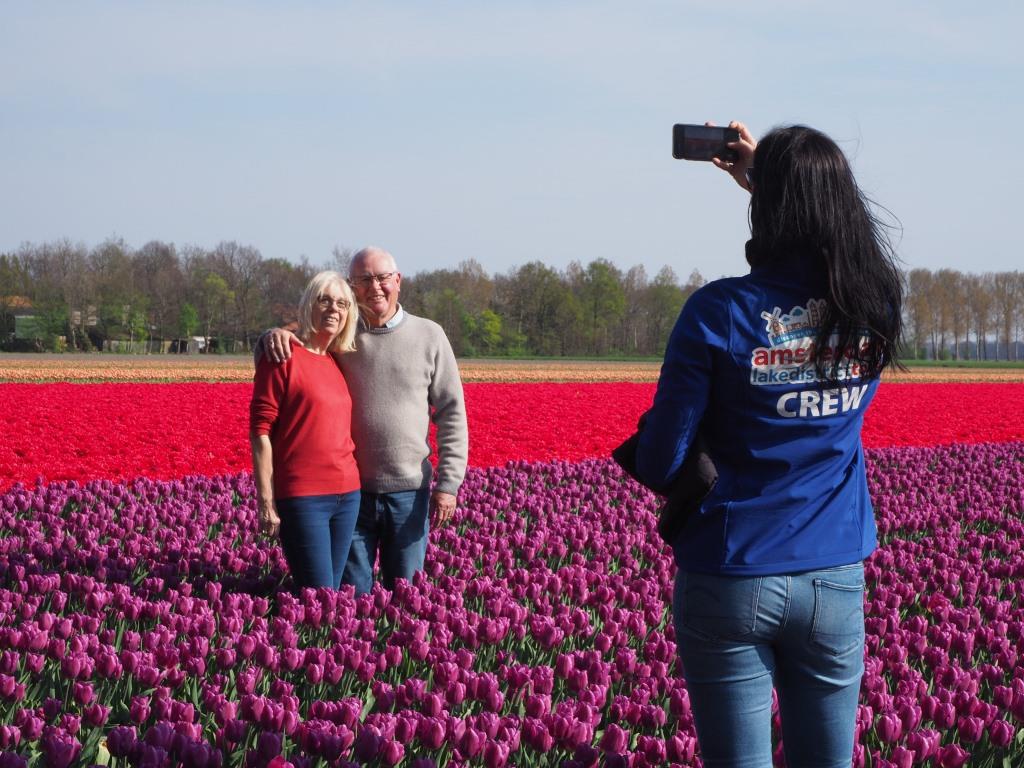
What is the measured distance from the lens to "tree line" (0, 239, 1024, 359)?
256 feet

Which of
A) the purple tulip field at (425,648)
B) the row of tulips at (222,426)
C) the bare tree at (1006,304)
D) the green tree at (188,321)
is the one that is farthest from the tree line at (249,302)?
the purple tulip field at (425,648)

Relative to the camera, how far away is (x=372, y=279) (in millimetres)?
4992

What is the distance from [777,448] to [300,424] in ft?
9.59

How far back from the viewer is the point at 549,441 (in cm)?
1391

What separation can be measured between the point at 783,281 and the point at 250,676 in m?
2.37

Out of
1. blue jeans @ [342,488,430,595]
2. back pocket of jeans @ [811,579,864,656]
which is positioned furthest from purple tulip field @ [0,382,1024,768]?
back pocket of jeans @ [811,579,864,656]

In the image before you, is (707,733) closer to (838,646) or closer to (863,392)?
(838,646)

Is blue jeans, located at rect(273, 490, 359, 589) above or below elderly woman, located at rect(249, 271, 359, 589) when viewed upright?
below

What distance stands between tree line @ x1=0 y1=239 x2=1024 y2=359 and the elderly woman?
2660 inches

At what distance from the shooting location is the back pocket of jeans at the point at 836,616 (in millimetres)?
2373

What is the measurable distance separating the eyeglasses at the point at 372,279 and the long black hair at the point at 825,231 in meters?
2.75

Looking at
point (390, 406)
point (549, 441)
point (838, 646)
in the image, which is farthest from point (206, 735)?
point (549, 441)

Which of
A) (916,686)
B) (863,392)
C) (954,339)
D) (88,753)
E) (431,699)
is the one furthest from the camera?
(954,339)

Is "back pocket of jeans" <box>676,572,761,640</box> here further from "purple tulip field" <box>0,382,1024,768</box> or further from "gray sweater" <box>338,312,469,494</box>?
"gray sweater" <box>338,312,469,494</box>
